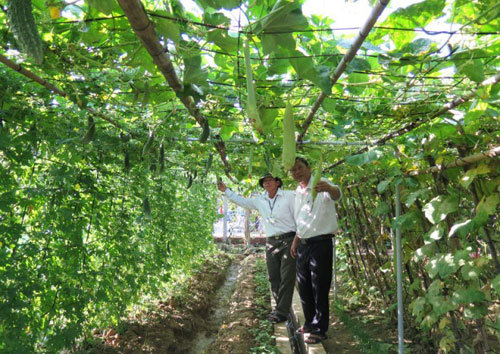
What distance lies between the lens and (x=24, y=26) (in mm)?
839

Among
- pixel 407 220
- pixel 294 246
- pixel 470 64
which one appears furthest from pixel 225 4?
pixel 294 246

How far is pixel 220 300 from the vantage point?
7.18 metres

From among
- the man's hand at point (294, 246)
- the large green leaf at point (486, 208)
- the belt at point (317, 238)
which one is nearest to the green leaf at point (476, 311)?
the large green leaf at point (486, 208)

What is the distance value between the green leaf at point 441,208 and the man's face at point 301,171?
124 centimetres

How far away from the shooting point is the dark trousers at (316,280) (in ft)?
10.5

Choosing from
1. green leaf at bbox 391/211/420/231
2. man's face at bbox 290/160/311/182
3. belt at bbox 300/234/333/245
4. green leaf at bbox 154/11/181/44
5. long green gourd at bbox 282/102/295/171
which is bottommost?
belt at bbox 300/234/333/245

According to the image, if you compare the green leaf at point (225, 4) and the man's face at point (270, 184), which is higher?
the green leaf at point (225, 4)

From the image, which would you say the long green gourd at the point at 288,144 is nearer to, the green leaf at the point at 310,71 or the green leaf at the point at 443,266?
the green leaf at the point at 310,71

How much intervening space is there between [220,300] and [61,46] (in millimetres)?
6200

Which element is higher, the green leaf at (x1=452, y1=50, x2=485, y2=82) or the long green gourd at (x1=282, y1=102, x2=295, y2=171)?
the green leaf at (x1=452, y1=50, x2=485, y2=82)

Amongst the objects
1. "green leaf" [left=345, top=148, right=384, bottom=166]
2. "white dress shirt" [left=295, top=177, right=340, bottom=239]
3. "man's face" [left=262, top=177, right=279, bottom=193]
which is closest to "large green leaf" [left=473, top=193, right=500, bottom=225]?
"green leaf" [left=345, top=148, right=384, bottom=166]

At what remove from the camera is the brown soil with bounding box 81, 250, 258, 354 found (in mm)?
3807

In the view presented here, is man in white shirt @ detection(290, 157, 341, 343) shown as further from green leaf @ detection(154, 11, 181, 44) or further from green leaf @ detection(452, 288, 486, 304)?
green leaf @ detection(154, 11, 181, 44)

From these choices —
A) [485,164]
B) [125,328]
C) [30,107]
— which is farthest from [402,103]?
[125,328]
